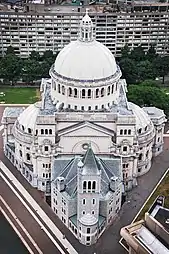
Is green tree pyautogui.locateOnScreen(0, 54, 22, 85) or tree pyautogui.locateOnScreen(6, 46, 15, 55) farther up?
tree pyautogui.locateOnScreen(6, 46, 15, 55)

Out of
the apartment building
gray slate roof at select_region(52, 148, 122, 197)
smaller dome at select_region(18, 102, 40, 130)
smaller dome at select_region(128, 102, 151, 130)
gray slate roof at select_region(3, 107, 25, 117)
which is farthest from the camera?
the apartment building

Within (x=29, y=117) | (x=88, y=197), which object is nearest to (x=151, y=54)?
(x=29, y=117)

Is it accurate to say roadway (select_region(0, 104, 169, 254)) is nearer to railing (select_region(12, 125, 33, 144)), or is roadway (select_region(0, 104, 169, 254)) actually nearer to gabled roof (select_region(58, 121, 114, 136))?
railing (select_region(12, 125, 33, 144))

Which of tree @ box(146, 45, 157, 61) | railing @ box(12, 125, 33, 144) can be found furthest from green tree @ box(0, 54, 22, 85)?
railing @ box(12, 125, 33, 144)

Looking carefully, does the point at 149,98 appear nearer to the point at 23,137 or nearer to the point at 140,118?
the point at 140,118

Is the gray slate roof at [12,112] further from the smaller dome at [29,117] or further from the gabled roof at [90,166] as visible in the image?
the gabled roof at [90,166]

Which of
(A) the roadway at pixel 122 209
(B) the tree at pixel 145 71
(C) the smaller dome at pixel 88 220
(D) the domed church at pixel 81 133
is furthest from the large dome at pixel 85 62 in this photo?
(B) the tree at pixel 145 71

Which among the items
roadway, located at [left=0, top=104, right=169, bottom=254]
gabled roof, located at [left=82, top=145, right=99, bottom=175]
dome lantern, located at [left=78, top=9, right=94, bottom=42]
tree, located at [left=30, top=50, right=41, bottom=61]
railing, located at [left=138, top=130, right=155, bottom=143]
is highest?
dome lantern, located at [left=78, top=9, right=94, bottom=42]

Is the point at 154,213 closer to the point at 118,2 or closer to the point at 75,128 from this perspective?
the point at 75,128

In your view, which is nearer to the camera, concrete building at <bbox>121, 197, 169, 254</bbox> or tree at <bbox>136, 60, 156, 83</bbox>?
concrete building at <bbox>121, 197, 169, 254</bbox>
